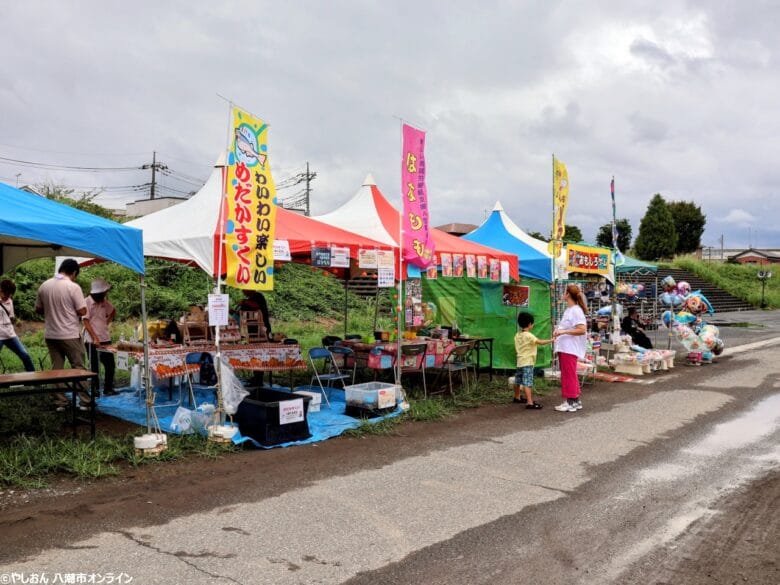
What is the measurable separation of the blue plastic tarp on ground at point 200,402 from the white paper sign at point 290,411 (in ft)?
0.77

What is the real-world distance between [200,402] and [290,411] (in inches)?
100

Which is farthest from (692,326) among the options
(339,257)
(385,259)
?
(339,257)

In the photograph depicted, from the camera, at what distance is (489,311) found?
11.3 m

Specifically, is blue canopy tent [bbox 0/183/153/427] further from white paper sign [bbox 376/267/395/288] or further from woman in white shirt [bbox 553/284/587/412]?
woman in white shirt [bbox 553/284/587/412]

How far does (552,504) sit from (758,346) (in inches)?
589

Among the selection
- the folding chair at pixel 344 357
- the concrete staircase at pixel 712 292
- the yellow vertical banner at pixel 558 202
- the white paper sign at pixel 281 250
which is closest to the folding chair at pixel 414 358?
the folding chair at pixel 344 357

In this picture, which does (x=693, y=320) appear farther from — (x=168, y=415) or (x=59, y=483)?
(x=59, y=483)

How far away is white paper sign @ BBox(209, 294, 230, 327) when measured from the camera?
5.95 meters

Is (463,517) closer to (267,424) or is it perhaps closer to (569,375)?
(267,424)

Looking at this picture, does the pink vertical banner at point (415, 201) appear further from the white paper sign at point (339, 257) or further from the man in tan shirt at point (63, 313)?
the man in tan shirt at point (63, 313)

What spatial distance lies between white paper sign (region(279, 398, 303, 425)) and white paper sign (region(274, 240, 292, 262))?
5.77 feet

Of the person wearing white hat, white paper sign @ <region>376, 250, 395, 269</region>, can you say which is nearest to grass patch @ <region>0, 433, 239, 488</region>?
the person wearing white hat

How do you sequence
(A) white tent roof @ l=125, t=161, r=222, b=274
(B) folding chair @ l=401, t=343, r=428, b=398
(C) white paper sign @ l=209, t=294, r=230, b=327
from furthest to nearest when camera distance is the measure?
(B) folding chair @ l=401, t=343, r=428, b=398 → (A) white tent roof @ l=125, t=161, r=222, b=274 → (C) white paper sign @ l=209, t=294, r=230, b=327

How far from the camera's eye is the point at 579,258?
11.2 meters
